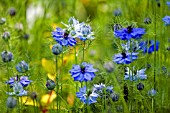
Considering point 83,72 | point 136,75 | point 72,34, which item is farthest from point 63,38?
point 136,75

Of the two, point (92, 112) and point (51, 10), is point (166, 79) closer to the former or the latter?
point (92, 112)

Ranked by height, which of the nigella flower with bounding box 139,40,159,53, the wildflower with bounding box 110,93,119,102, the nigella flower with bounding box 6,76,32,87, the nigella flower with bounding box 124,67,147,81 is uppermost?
the nigella flower with bounding box 139,40,159,53

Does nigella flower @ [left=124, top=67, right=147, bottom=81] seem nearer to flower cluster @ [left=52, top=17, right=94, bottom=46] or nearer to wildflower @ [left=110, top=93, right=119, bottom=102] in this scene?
wildflower @ [left=110, top=93, right=119, bottom=102]

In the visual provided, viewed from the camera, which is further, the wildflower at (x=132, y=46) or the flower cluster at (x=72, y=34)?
the wildflower at (x=132, y=46)

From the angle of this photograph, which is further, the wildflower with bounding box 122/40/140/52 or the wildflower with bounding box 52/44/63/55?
the wildflower with bounding box 122/40/140/52

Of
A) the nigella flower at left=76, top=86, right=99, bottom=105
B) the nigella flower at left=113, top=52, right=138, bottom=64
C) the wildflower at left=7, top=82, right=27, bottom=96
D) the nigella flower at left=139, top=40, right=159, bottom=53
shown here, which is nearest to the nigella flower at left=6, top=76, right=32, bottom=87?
the wildflower at left=7, top=82, right=27, bottom=96

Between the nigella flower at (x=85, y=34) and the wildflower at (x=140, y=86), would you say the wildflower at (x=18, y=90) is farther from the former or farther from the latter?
the wildflower at (x=140, y=86)

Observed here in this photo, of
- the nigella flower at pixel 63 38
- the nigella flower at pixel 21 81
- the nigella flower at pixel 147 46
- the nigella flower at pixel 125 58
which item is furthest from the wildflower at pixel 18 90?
the nigella flower at pixel 147 46
